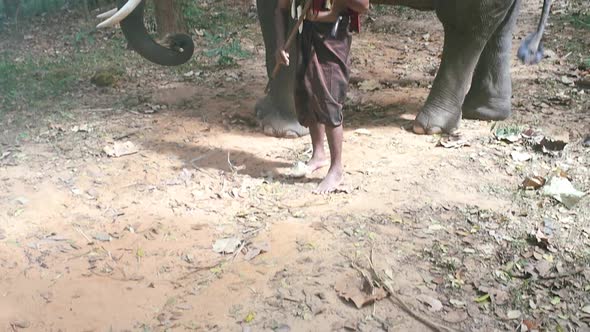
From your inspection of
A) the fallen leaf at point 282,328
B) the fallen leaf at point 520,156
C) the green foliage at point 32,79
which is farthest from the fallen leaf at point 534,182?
the green foliage at point 32,79

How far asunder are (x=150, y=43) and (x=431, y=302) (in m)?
2.33

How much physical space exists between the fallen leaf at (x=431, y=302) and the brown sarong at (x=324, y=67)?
1.10 meters

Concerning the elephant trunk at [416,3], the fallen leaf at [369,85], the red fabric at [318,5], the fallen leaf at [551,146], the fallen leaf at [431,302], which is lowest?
the fallen leaf at [369,85]

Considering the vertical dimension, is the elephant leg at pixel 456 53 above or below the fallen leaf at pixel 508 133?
above

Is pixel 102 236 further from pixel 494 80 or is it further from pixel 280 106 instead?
pixel 494 80

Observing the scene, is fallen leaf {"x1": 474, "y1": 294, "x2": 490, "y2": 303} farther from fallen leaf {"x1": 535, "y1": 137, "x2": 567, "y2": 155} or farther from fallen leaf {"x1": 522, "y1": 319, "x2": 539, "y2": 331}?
fallen leaf {"x1": 535, "y1": 137, "x2": 567, "y2": 155}

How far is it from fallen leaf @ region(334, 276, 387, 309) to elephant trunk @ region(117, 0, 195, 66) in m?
1.95

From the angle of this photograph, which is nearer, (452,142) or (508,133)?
(452,142)

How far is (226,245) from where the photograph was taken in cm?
291

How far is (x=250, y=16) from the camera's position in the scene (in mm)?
8156

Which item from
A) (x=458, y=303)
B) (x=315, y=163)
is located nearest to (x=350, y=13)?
(x=315, y=163)

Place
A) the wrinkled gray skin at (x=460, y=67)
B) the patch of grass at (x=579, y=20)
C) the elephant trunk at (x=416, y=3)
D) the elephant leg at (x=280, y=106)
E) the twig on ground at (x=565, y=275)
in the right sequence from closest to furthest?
the twig on ground at (x=565, y=275) < the wrinkled gray skin at (x=460, y=67) < the elephant leg at (x=280, y=106) < the elephant trunk at (x=416, y=3) < the patch of grass at (x=579, y=20)

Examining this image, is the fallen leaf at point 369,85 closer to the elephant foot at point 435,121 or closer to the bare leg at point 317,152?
the elephant foot at point 435,121

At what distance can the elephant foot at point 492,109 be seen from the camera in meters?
4.58
